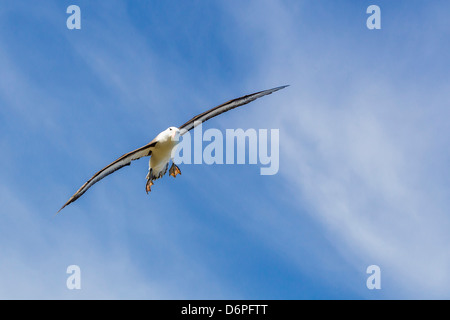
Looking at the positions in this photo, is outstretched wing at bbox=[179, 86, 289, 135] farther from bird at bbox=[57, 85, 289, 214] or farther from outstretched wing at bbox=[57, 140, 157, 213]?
outstretched wing at bbox=[57, 140, 157, 213]

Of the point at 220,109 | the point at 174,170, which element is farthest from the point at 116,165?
the point at 220,109

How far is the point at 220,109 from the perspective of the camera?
28484 millimetres

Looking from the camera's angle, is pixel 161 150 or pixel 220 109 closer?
pixel 161 150

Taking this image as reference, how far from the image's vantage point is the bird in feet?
89.8

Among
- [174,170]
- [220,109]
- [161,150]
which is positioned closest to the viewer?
[161,150]

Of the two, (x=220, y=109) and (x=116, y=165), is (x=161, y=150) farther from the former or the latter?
(x=220, y=109)

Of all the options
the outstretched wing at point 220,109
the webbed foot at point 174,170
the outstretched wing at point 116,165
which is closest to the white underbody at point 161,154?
the outstretched wing at point 116,165

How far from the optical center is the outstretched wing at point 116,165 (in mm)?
27672

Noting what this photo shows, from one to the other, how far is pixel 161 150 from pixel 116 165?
8.44 feet

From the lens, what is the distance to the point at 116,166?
2859 centimetres

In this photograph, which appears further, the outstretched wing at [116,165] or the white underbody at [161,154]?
the outstretched wing at [116,165]

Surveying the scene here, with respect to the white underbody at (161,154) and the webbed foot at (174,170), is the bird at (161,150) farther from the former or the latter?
the webbed foot at (174,170)
